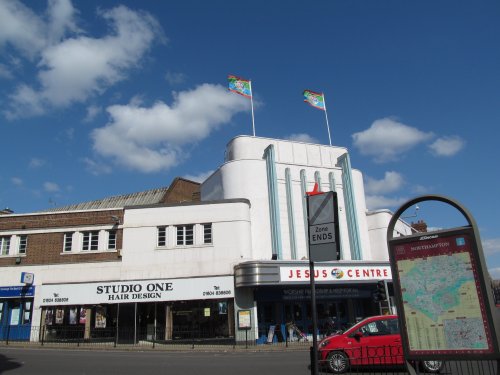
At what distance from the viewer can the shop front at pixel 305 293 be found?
25469 millimetres

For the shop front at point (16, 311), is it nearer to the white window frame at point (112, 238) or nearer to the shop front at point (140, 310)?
the shop front at point (140, 310)

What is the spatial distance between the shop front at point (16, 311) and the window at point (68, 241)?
3.01m

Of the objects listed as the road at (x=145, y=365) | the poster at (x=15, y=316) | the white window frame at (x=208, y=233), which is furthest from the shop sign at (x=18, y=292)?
the white window frame at (x=208, y=233)

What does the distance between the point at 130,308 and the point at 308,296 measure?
Result: 1090cm

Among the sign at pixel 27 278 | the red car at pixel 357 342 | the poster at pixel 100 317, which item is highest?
the sign at pixel 27 278

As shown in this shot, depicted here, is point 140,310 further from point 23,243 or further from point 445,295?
point 445,295

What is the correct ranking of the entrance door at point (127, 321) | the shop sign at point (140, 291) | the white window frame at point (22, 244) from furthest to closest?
the white window frame at point (22, 244) < the shop sign at point (140, 291) < the entrance door at point (127, 321)

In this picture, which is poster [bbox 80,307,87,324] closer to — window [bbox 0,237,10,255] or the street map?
window [bbox 0,237,10,255]

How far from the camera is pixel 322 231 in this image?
7.45 metres

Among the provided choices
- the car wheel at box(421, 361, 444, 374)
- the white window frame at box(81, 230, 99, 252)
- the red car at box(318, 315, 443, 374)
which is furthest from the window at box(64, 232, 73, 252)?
the car wheel at box(421, 361, 444, 374)

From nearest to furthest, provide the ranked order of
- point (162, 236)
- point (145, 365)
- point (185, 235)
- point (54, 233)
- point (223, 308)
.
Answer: point (145, 365)
point (223, 308)
point (185, 235)
point (162, 236)
point (54, 233)

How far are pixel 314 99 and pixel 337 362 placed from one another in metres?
28.0

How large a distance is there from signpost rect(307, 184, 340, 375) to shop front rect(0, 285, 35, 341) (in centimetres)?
2502

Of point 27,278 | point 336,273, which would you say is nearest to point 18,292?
point 27,278
